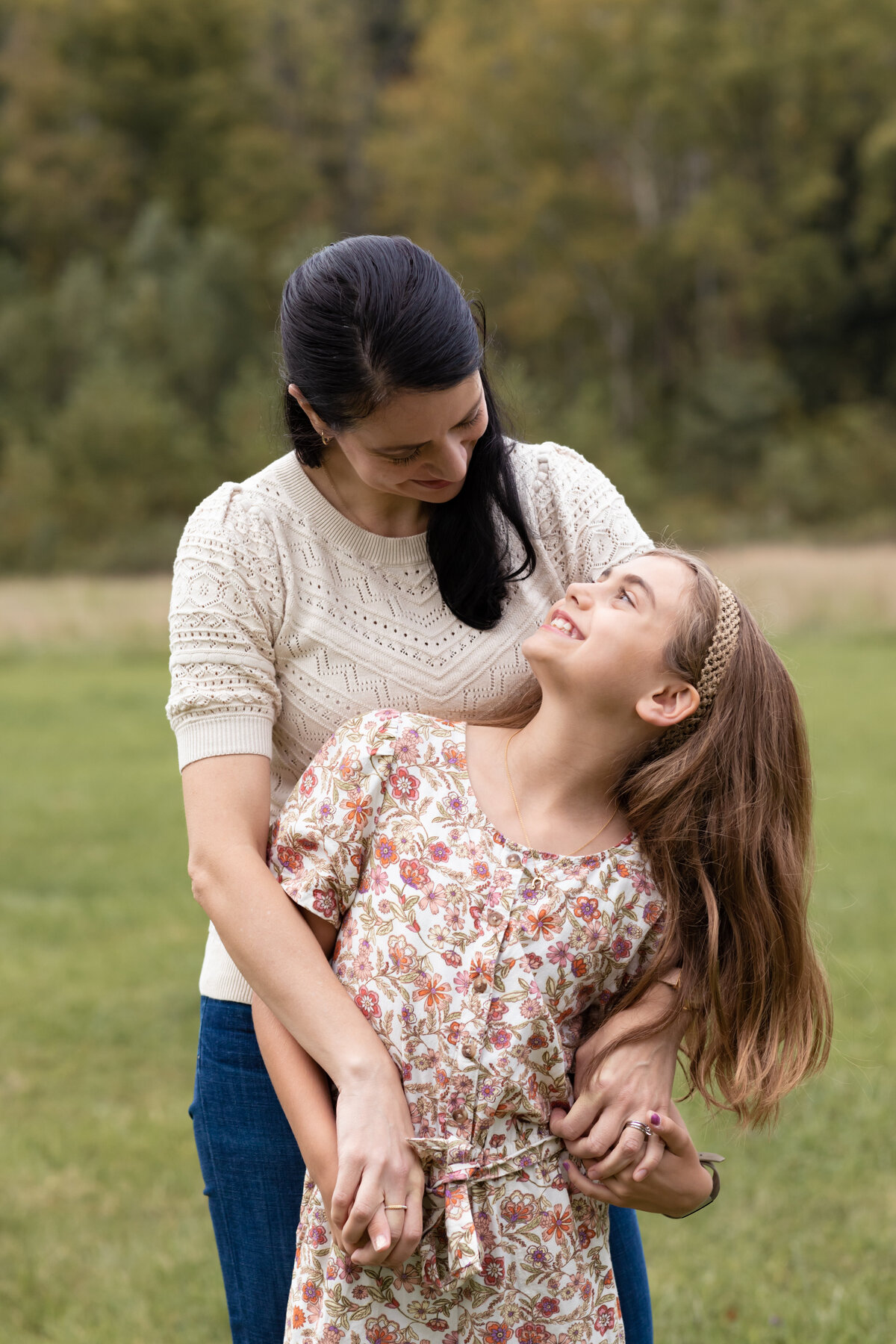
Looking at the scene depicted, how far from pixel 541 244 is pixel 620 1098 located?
38.9m

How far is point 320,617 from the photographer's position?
229 centimetres

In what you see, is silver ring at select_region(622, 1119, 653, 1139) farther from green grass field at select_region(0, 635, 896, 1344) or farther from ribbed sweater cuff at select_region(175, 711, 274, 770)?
ribbed sweater cuff at select_region(175, 711, 274, 770)

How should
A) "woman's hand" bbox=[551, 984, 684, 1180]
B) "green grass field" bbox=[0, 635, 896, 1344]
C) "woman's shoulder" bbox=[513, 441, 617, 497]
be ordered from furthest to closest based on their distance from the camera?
"green grass field" bbox=[0, 635, 896, 1344] → "woman's shoulder" bbox=[513, 441, 617, 497] → "woman's hand" bbox=[551, 984, 684, 1180]

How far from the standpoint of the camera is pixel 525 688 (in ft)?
7.91

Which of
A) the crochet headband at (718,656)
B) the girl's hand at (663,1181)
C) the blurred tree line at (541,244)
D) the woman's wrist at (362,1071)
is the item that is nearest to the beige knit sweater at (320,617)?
the crochet headband at (718,656)

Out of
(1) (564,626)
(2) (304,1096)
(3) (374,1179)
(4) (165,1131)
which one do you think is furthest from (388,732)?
(4) (165,1131)

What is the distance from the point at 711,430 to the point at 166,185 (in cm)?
1851

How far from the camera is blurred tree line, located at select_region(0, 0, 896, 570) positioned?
1396 inches

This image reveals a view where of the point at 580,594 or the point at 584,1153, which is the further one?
the point at 580,594

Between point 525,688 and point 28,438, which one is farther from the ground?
point 28,438

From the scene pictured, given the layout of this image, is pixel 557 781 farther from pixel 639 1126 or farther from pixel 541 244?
pixel 541 244

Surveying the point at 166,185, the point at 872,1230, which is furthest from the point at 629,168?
the point at 872,1230

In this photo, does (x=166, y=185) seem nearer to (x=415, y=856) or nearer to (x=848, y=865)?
(x=848, y=865)

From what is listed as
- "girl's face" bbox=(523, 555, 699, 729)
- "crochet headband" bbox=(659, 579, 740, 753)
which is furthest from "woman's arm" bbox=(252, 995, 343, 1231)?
"crochet headband" bbox=(659, 579, 740, 753)
